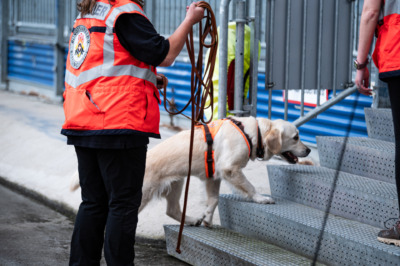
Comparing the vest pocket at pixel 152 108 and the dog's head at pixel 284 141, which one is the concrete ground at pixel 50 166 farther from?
the vest pocket at pixel 152 108

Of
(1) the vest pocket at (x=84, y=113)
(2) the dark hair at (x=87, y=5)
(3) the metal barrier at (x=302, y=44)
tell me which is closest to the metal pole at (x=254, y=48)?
(3) the metal barrier at (x=302, y=44)

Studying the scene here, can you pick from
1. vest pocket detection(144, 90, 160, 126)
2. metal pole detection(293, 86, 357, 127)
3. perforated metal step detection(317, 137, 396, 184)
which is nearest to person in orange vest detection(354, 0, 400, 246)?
perforated metal step detection(317, 137, 396, 184)

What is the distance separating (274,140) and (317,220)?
2.42 ft

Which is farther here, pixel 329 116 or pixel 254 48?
pixel 329 116

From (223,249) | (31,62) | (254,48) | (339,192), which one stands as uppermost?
(254,48)

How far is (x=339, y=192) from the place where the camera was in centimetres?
398

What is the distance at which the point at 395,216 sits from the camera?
11.8 feet

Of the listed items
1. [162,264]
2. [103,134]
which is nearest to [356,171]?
[162,264]

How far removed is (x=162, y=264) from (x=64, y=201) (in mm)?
1855

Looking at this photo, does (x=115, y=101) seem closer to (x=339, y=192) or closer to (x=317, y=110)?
(x=339, y=192)

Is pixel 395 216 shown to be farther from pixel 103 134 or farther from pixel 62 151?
pixel 62 151

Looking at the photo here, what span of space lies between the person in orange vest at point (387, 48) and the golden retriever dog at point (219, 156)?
107 cm

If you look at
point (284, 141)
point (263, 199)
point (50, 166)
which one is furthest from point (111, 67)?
point (50, 166)

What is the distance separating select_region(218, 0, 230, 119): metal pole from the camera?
177 inches
